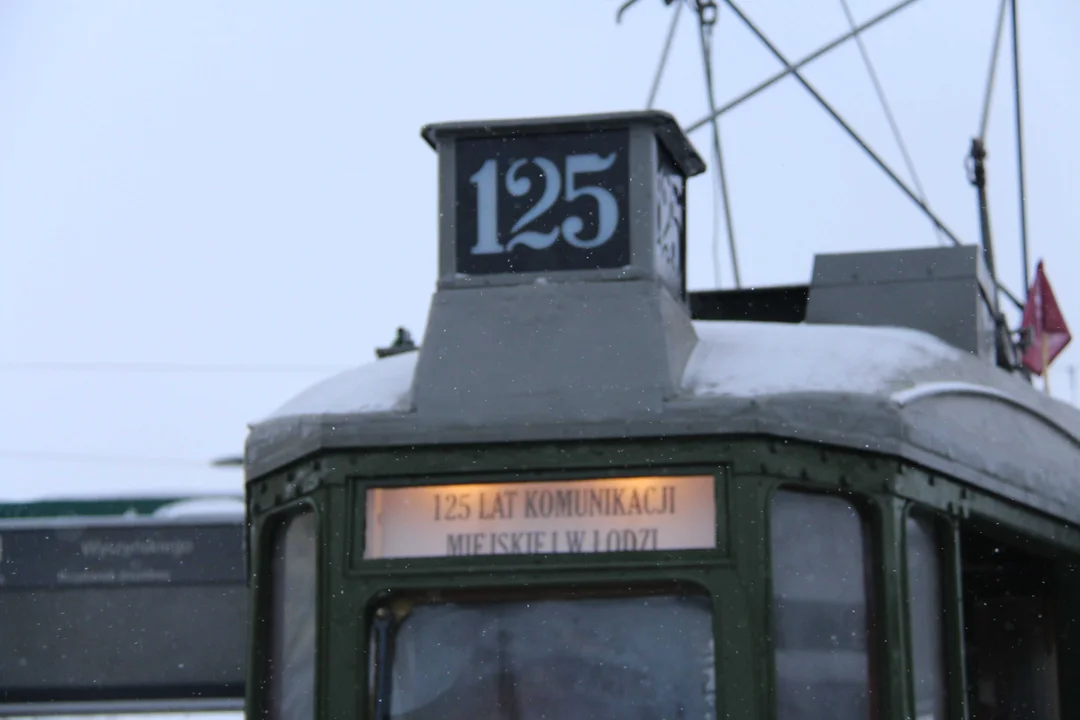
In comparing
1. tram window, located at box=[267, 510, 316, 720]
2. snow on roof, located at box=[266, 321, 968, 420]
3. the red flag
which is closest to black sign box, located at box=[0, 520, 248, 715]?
the red flag

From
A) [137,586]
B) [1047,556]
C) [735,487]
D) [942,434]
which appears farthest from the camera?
[137,586]

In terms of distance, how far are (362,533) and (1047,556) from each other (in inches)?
86.9

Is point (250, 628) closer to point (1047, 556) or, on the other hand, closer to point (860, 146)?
point (1047, 556)

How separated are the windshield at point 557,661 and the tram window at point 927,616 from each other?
1.97ft

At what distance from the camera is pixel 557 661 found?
4.87m

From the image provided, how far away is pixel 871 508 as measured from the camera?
4.96 m

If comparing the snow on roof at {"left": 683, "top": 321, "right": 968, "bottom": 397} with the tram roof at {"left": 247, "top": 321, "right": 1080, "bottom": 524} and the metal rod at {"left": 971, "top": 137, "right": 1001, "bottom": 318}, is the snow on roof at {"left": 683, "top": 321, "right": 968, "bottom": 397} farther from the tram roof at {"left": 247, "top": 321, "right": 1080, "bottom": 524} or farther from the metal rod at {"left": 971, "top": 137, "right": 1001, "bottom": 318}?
the metal rod at {"left": 971, "top": 137, "right": 1001, "bottom": 318}

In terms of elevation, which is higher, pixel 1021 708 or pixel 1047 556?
pixel 1047 556

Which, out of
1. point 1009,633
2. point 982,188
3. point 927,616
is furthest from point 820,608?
point 982,188

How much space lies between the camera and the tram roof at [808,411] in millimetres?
4930

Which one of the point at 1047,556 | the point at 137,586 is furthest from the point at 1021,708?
the point at 137,586

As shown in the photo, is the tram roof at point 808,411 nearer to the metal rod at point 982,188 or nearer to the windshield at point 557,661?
the windshield at point 557,661

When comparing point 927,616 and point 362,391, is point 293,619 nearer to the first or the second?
point 362,391

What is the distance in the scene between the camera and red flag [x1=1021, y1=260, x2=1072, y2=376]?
8.34m
